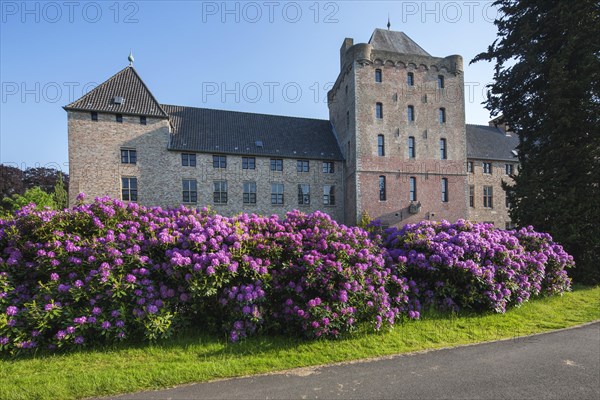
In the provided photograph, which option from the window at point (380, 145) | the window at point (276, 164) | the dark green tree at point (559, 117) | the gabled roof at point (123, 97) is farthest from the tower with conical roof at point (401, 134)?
the gabled roof at point (123, 97)

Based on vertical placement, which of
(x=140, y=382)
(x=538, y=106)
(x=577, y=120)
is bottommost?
(x=140, y=382)

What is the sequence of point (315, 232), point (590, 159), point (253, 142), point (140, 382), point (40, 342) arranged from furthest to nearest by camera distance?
point (253, 142), point (590, 159), point (315, 232), point (40, 342), point (140, 382)

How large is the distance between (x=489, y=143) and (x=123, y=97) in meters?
45.0

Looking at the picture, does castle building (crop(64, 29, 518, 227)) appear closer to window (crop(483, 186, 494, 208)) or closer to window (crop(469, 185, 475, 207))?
window (crop(469, 185, 475, 207))

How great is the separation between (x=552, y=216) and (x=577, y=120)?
4.52 metres

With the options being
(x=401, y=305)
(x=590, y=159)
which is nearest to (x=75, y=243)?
(x=401, y=305)

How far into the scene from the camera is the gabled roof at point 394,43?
112 ft

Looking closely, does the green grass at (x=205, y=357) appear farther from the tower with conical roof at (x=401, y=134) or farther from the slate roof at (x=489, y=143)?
the slate roof at (x=489, y=143)

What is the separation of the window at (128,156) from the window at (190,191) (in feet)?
Answer: 15.9

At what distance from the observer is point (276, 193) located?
1256 inches

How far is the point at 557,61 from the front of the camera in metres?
14.1

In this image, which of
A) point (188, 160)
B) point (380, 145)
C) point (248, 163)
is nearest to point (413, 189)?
point (380, 145)

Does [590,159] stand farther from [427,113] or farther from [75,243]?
[427,113]

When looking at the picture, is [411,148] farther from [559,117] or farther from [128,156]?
[128,156]
